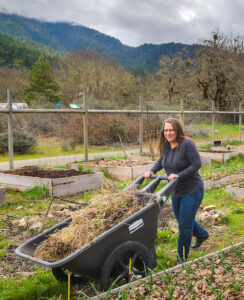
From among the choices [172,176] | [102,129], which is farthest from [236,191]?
[102,129]

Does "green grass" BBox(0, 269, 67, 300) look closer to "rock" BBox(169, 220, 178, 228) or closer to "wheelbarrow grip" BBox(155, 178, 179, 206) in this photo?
"wheelbarrow grip" BBox(155, 178, 179, 206)

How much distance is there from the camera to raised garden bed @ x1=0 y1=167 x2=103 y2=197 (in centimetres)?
675

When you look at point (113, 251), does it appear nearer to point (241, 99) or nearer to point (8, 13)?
point (241, 99)

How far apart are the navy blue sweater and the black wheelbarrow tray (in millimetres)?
459

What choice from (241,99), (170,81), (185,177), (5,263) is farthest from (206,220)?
(170,81)

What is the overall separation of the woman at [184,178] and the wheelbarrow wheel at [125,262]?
646mm

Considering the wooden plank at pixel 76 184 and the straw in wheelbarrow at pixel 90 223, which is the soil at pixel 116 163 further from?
the straw in wheelbarrow at pixel 90 223

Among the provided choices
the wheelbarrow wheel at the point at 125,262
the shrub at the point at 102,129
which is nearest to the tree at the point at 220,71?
the shrub at the point at 102,129

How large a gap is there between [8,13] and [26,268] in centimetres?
12151

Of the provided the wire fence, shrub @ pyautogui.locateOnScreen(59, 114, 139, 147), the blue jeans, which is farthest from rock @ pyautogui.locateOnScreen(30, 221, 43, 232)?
shrub @ pyautogui.locateOnScreen(59, 114, 139, 147)

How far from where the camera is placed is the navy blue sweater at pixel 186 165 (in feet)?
12.4

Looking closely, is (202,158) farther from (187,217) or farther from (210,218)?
(187,217)

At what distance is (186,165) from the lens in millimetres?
3871

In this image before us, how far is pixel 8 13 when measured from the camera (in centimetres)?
11162
